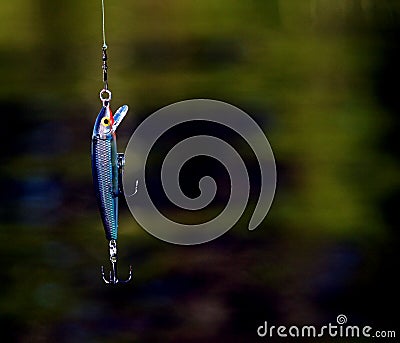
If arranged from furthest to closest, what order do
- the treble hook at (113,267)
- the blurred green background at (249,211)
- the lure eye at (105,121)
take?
the blurred green background at (249,211) → the treble hook at (113,267) → the lure eye at (105,121)

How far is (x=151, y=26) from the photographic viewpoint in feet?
6.71

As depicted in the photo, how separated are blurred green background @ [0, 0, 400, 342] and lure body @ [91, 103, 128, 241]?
1.68ft

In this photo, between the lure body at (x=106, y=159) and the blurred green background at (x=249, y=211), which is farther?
the blurred green background at (x=249, y=211)

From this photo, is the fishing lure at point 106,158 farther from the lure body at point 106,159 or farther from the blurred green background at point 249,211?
the blurred green background at point 249,211

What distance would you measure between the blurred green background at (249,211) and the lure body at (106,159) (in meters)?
0.51

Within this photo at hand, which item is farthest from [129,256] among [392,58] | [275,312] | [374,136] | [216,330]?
[392,58]

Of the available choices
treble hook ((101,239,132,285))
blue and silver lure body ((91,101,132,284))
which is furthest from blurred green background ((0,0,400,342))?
blue and silver lure body ((91,101,132,284))

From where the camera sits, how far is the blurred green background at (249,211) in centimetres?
205

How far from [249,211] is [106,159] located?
71cm

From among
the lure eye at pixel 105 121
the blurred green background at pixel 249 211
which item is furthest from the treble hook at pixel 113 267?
the lure eye at pixel 105 121

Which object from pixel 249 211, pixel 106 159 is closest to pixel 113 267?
pixel 106 159

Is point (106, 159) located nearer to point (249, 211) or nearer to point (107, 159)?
point (107, 159)

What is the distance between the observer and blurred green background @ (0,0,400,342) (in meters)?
2.05

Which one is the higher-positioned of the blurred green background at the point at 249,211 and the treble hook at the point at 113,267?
the blurred green background at the point at 249,211
